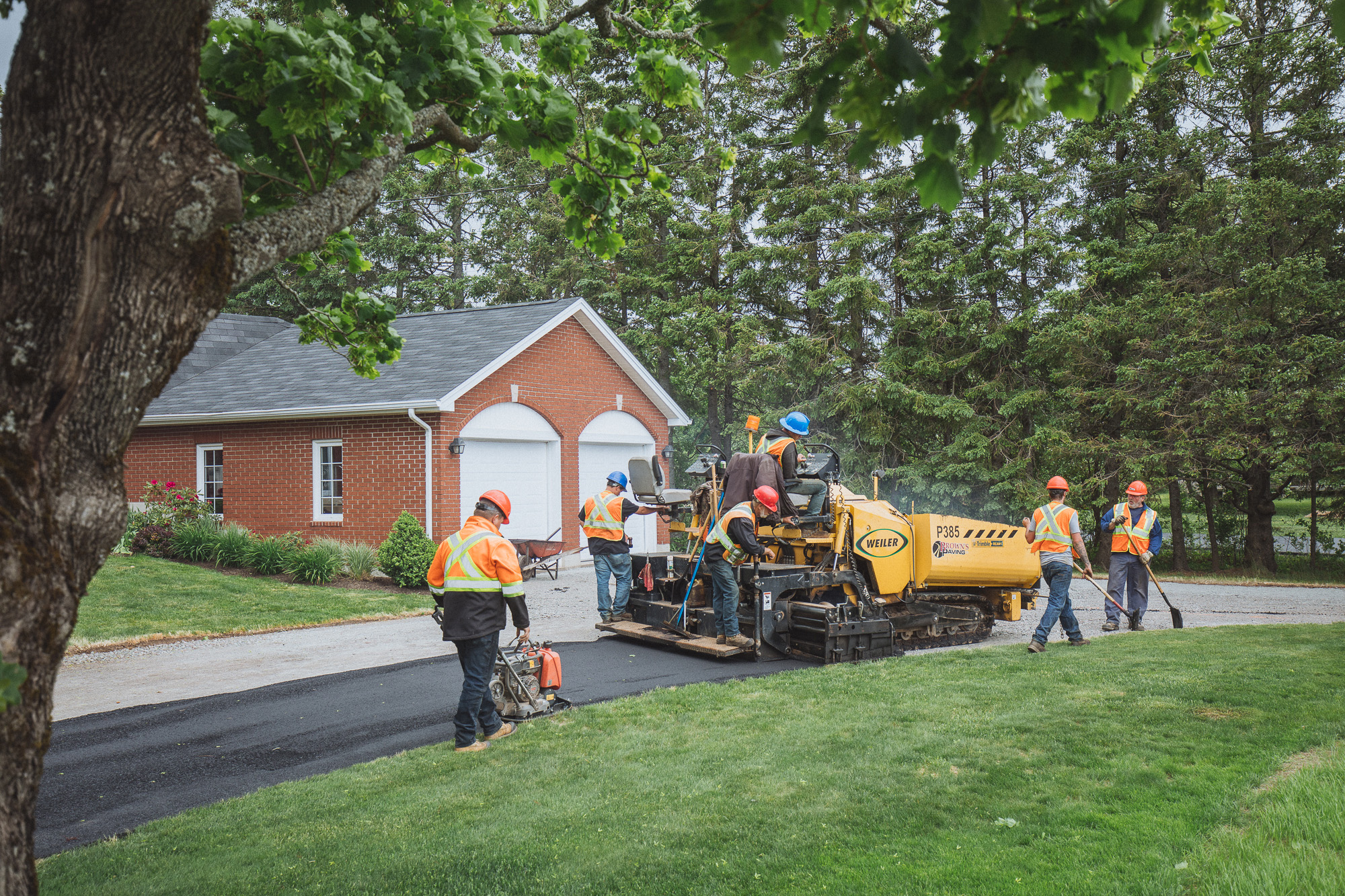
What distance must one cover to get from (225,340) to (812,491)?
1990 cm

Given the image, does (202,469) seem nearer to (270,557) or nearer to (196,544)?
(196,544)

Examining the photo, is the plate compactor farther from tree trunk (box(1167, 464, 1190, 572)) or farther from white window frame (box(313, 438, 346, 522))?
tree trunk (box(1167, 464, 1190, 572))

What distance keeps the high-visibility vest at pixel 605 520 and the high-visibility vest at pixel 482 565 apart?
191 inches

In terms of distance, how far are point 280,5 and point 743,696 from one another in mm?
21711

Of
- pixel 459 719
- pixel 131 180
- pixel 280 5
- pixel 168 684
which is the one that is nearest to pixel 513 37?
pixel 131 180

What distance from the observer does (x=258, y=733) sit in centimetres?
741

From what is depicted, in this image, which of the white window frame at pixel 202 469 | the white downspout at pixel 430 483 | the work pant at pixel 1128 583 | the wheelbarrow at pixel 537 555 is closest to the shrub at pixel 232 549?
the white downspout at pixel 430 483

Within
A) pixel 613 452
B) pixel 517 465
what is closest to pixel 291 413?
pixel 517 465

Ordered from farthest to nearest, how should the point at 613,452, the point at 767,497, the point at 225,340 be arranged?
the point at 225,340, the point at 613,452, the point at 767,497

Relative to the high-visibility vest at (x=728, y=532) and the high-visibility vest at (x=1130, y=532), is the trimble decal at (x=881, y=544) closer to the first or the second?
the high-visibility vest at (x=728, y=532)

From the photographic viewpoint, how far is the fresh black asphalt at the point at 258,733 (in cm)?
593

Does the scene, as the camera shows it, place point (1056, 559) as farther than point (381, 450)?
No

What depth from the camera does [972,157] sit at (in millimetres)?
2742

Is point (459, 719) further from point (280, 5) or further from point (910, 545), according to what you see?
point (280, 5)
